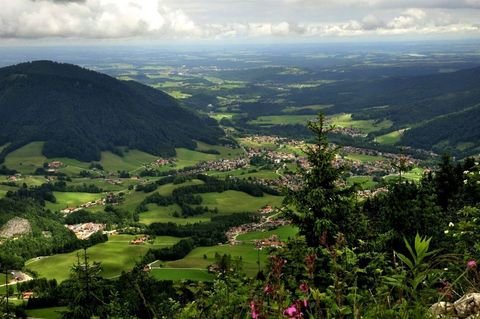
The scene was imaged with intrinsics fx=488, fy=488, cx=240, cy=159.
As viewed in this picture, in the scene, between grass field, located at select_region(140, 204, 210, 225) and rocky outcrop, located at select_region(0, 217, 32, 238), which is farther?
grass field, located at select_region(140, 204, 210, 225)

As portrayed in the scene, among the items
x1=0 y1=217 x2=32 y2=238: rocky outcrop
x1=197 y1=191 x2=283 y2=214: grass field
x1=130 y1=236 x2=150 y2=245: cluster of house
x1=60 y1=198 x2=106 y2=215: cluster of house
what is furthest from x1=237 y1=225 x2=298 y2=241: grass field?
x1=60 y1=198 x2=106 y2=215: cluster of house

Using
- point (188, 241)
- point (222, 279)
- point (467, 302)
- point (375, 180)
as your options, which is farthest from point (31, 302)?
point (375, 180)

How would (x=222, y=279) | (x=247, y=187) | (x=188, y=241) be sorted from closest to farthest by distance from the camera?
(x=222, y=279)
(x=188, y=241)
(x=247, y=187)

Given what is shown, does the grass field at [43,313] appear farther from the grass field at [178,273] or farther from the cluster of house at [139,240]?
the cluster of house at [139,240]

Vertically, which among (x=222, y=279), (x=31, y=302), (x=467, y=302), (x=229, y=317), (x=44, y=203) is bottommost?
(x=44, y=203)

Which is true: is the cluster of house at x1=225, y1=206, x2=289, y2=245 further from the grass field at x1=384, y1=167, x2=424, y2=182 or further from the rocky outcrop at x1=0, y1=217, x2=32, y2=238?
the rocky outcrop at x1=0, y1=217, x2=32, y2=238

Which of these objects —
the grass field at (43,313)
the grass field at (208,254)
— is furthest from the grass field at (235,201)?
the grass field at (43,313)

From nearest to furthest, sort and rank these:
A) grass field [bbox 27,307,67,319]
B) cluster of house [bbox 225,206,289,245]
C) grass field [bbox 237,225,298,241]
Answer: grass field [bbox 27,307,67,319] → grass field [bbox 237,225,298,241] → cluster of house [bbox 225,206,289,245]

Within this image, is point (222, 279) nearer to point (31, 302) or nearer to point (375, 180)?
point (31, 302)
